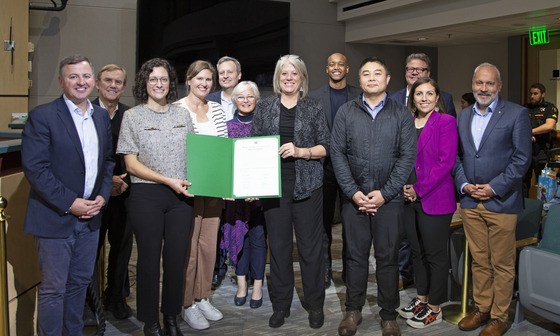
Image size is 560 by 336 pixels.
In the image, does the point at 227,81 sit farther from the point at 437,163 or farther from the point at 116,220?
the point at 437,163

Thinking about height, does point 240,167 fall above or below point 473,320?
above

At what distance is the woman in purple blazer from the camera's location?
317 centimetres

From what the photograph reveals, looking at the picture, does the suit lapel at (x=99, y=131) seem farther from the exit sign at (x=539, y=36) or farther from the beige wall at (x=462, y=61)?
the beige wall at (x=462, y=61)

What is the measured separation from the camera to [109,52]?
6.95 meters

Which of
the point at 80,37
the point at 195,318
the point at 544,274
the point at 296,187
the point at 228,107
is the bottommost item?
the point at 195,318

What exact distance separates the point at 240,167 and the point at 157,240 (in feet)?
2.13

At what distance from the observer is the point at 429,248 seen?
3.26m

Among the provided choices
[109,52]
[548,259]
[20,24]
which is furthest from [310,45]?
[548,259]

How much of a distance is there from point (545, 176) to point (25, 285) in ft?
14.5

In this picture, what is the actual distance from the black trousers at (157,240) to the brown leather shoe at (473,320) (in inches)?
70.0

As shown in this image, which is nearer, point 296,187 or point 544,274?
point 544,274

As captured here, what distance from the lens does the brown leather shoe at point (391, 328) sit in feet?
10.1

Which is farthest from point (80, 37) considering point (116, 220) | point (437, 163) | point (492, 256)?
point (492, 256)

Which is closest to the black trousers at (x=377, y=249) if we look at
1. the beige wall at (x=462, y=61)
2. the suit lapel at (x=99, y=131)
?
the suit lapel at (x=99, y=131)
